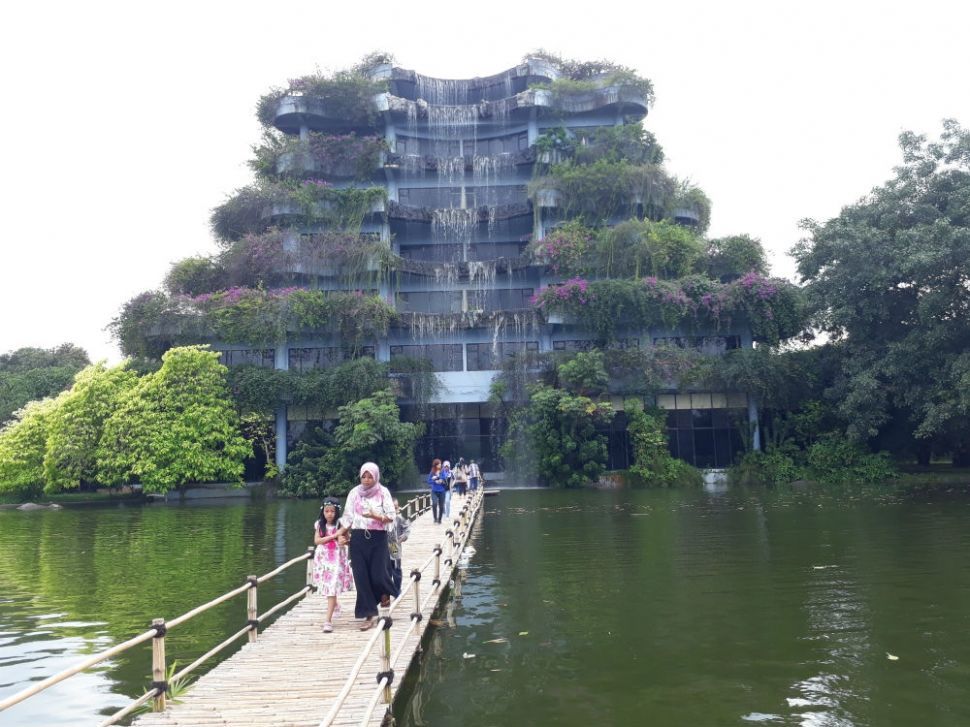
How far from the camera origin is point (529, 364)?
44.9 meters

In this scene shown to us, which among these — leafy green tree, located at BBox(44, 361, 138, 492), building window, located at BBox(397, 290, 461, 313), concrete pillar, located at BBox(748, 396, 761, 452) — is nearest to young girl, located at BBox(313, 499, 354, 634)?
leafy green tree, located at BBox(44, 361, 138, 492)

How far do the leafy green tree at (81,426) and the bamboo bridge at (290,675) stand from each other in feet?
113

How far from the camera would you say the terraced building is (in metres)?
45.4

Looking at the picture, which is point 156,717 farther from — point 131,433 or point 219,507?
point 131,433

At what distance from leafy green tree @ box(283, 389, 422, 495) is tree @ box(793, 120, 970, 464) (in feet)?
68.4

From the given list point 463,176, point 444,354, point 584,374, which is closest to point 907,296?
point 584,374

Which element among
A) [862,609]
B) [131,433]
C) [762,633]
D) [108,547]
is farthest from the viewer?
[131,433]

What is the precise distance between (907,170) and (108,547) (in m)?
35.9

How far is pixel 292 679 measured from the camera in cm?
883

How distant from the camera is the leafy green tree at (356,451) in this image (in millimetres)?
41344

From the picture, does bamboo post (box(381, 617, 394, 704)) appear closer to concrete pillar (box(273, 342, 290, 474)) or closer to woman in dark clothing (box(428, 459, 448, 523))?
woman in dark clothing (box(428, 459, 448, 523))

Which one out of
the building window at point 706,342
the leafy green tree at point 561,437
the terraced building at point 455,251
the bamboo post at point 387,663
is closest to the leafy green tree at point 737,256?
the terraced building at point 455,251

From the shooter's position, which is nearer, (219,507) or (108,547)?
(108,547)

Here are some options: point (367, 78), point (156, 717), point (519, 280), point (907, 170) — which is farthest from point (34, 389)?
point (156, 717)
